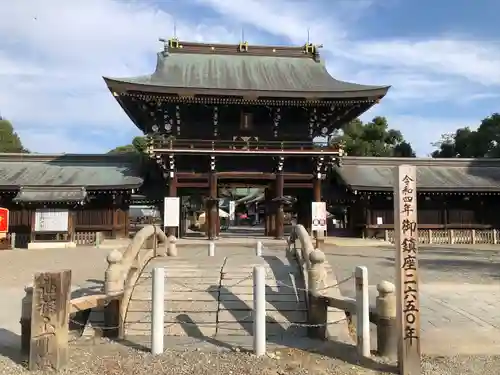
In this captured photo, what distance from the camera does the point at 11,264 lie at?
54.4 feet

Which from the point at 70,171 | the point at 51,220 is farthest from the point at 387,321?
the point at 70,171

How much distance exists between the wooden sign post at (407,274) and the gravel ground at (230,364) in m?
0.28

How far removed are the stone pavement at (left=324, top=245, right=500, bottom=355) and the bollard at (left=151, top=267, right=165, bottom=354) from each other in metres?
3.86

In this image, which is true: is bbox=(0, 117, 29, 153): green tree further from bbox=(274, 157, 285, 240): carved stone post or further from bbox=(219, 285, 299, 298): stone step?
bbox=(219, 285, 299, 298): stone step

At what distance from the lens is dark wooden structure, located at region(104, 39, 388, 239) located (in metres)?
24.2

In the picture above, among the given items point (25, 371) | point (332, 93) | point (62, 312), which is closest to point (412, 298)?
point (62, 312)

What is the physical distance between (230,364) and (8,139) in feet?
201

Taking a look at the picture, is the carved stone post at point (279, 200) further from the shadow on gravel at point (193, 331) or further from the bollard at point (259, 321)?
the bollard at point (259, 321)

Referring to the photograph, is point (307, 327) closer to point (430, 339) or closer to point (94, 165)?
point (430, 339)

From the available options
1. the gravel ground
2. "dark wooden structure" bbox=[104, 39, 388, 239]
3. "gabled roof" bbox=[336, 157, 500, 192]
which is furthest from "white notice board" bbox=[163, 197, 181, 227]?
the gravel ground

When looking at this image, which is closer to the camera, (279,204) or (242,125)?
(279,204)

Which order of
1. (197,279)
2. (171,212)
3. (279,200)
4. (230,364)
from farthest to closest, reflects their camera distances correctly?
(279,200)
(171,212)
(197,279)
(230,364)

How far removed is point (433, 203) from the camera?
2773 cm

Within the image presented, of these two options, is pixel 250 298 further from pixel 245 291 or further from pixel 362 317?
pixel 362 317
